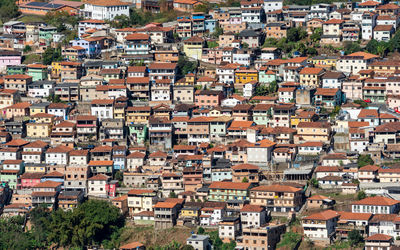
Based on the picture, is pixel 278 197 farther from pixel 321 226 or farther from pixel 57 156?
pixel 57 156

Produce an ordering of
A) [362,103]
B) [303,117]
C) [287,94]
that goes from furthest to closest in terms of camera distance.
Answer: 1. [287,94]
2. [362,103]
3. [303,117]

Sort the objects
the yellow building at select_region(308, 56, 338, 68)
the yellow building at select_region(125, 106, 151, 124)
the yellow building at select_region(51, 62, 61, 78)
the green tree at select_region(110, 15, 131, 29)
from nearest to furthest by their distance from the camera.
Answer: the yellow building at select_region(125, 106, 151, 124) < the yellow building at select_region(308, 56, 338, 68) < the yellow building at select_region(51, 62, 61, 78) < the green tree at select_region(110, 15, 131, 29)

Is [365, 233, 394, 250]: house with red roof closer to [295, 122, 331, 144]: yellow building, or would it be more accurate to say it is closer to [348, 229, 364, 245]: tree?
[348, 229, 364, 245]: tree

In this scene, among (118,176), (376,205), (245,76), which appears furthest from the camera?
(245,76)

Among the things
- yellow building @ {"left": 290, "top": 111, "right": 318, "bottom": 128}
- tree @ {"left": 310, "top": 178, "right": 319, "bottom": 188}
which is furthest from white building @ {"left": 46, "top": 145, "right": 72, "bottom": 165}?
tree @ {"left": 310, "top": 178, "right": 319, "bottom": 188}

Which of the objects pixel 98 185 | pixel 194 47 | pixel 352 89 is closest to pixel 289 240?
pixel 98 185

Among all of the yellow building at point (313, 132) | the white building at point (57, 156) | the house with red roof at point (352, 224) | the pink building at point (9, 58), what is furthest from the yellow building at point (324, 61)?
the pink building at point (9, 58)
